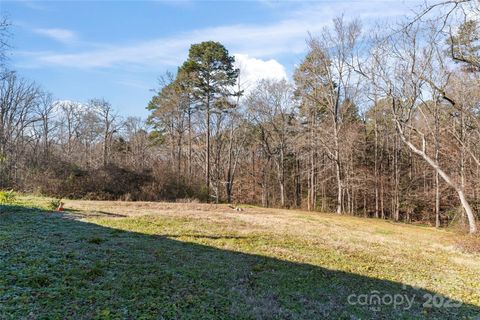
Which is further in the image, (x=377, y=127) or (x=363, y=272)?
(x=377, y=127)

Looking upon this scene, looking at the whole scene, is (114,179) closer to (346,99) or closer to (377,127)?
(346,99)

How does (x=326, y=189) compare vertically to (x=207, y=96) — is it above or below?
below

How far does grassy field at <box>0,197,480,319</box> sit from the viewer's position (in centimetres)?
341

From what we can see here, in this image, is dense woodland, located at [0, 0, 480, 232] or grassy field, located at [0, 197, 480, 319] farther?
dense woodland, located at [0, 0, 480, 232]

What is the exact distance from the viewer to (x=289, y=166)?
31.0 m

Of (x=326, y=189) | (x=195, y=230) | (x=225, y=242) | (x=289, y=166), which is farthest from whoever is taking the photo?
(x=289, y=166)

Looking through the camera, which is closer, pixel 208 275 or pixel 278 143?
pixel 208 275

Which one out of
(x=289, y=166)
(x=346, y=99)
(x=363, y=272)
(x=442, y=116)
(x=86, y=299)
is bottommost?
(x=363, y=272)

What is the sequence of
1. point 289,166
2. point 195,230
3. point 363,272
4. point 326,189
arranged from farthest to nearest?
point 289,166 < point 326,189 < point 195,230 < point 363,272

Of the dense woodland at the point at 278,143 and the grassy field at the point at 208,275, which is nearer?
the grassy field at the point at 208,275

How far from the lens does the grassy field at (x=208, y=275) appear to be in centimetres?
341

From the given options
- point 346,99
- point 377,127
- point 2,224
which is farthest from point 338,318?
point 377,127

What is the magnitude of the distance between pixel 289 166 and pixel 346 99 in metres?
9.89

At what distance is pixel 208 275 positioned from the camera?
15.5ft
